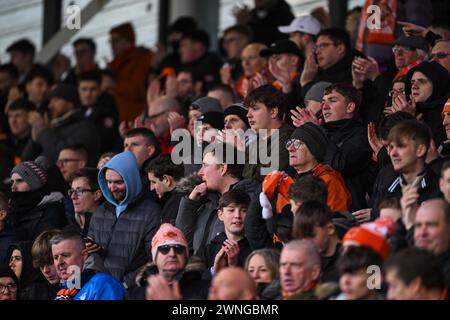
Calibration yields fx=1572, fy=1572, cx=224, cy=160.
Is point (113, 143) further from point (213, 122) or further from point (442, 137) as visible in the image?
point (442, 137)

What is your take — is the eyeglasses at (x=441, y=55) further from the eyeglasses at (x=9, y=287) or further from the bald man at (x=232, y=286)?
the bald man at (x=232, y=286)

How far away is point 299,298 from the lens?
390 inches

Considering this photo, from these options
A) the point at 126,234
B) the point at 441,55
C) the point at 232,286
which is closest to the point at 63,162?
the point at 126,234

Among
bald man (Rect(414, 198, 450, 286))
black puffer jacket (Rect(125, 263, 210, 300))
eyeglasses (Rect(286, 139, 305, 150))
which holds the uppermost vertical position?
eyeglasses (Rect(286, 139, 305, 150))

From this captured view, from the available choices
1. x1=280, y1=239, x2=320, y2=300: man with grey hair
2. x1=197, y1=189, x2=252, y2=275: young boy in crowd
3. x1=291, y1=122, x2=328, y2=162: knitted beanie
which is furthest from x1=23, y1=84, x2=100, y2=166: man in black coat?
x1=280, y1=239, x2=320, y2=300: man with grey hair

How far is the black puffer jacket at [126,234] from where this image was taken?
12672 millimetres

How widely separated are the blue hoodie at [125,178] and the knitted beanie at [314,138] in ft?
5.28

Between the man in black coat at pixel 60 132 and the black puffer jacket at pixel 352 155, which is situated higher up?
the man in black coat at pixel 60 132

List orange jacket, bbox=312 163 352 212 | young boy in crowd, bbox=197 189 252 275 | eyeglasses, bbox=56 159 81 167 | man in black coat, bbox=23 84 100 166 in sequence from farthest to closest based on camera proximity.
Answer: man in black coat, bbox=23 84 100 166
eyeglasses, bbox=56 159 81 167
orange jacket, bbox=312 163 352 212
young boy in crowd, bbox=197 189 252 275

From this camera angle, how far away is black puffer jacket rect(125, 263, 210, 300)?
11.0m

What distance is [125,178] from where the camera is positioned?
13.1m

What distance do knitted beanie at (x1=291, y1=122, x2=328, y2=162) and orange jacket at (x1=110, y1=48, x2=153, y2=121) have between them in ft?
20.1

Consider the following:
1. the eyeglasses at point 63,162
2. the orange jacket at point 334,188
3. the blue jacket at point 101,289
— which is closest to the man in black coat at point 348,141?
the orange jacket at point 334,188

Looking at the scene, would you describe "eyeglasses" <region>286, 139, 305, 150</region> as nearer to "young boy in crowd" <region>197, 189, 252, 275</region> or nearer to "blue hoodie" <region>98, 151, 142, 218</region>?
"young boy in crowd" <region>197, 189, 252, 275</region>
